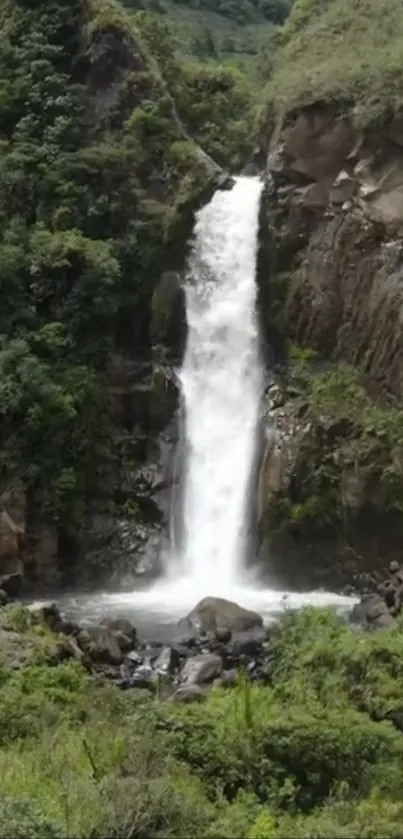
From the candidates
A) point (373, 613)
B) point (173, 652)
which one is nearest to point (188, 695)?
point (173, 652)

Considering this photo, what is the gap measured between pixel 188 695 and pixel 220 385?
13922mm

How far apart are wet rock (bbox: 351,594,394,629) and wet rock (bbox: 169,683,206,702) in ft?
17.0

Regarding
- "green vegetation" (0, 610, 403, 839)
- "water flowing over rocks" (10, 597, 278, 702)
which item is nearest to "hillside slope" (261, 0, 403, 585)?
"water flowing over rocks" (10, 597, 278, 702)

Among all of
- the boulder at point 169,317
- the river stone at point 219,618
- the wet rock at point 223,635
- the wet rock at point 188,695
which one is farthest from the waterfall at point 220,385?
the wet rock at point 188,695

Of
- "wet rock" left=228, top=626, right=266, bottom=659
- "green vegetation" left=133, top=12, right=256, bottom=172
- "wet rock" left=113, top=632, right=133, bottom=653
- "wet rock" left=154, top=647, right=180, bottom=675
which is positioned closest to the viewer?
"wet rock" left=154, top=647, right=180, bottom=675

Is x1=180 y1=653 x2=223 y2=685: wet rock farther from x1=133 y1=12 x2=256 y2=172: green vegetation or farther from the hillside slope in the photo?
x1=133 y1=12 x2=256 y2=172: green vegetation

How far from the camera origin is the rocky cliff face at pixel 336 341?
26016 millimetres

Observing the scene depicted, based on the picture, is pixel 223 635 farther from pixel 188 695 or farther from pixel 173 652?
pixel 188 695

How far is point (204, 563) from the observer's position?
26922mm

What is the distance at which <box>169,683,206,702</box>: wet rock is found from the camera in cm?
1620

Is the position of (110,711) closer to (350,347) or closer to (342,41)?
(350,347)

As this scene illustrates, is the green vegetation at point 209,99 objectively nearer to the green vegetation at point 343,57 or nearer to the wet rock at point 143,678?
the green vegetation at point 343,57

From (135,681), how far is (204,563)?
28.2 ft

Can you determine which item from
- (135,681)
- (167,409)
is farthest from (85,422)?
(135,681)
